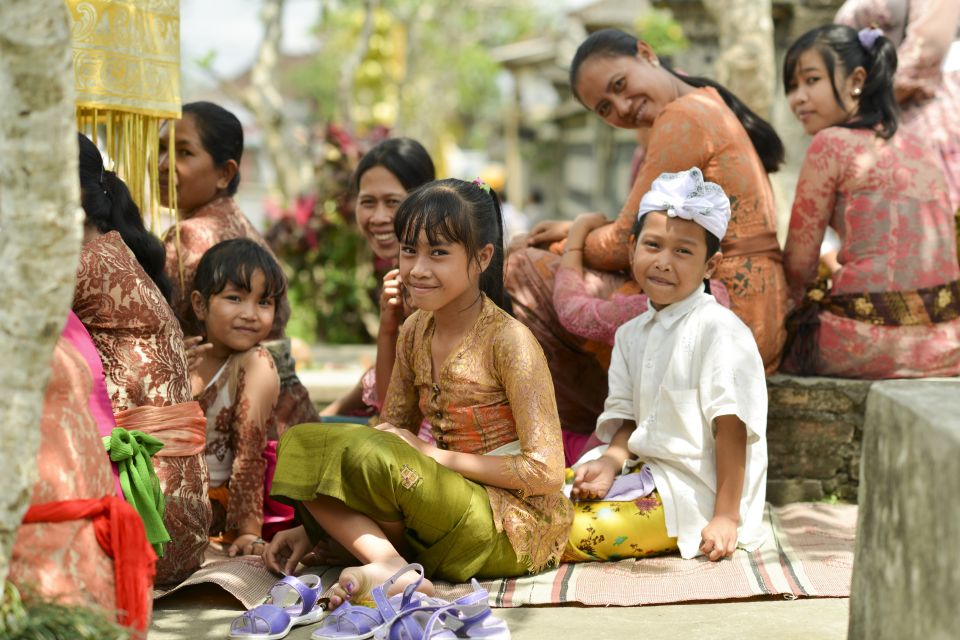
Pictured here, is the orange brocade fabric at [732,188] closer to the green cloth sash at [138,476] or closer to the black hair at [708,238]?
the black hair at [708,238]

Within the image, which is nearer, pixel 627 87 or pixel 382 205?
pixel 627 87

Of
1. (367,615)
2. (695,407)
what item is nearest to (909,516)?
(367,615)

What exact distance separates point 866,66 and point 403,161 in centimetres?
190

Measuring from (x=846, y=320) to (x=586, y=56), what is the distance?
1.47 m

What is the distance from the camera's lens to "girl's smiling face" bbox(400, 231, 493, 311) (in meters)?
3.68

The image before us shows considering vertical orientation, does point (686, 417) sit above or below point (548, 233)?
below

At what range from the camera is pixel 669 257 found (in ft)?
13.2

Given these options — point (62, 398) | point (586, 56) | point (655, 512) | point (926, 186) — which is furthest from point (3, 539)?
point (926, 186)

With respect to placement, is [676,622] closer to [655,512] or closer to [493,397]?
[655,512]

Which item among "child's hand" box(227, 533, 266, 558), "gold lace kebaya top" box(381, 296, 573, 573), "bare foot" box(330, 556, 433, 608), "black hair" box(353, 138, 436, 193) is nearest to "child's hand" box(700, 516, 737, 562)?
"gold lace kebaya top" box(381, 296, 573, 573)

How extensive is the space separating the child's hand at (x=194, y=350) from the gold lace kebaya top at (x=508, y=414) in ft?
2.74

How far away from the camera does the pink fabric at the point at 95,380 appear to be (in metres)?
2.93

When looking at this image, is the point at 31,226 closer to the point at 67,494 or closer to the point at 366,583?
the point at 67,494

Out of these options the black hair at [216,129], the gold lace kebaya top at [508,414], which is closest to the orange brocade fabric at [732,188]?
the gold lace kebaya top at [508,414]
